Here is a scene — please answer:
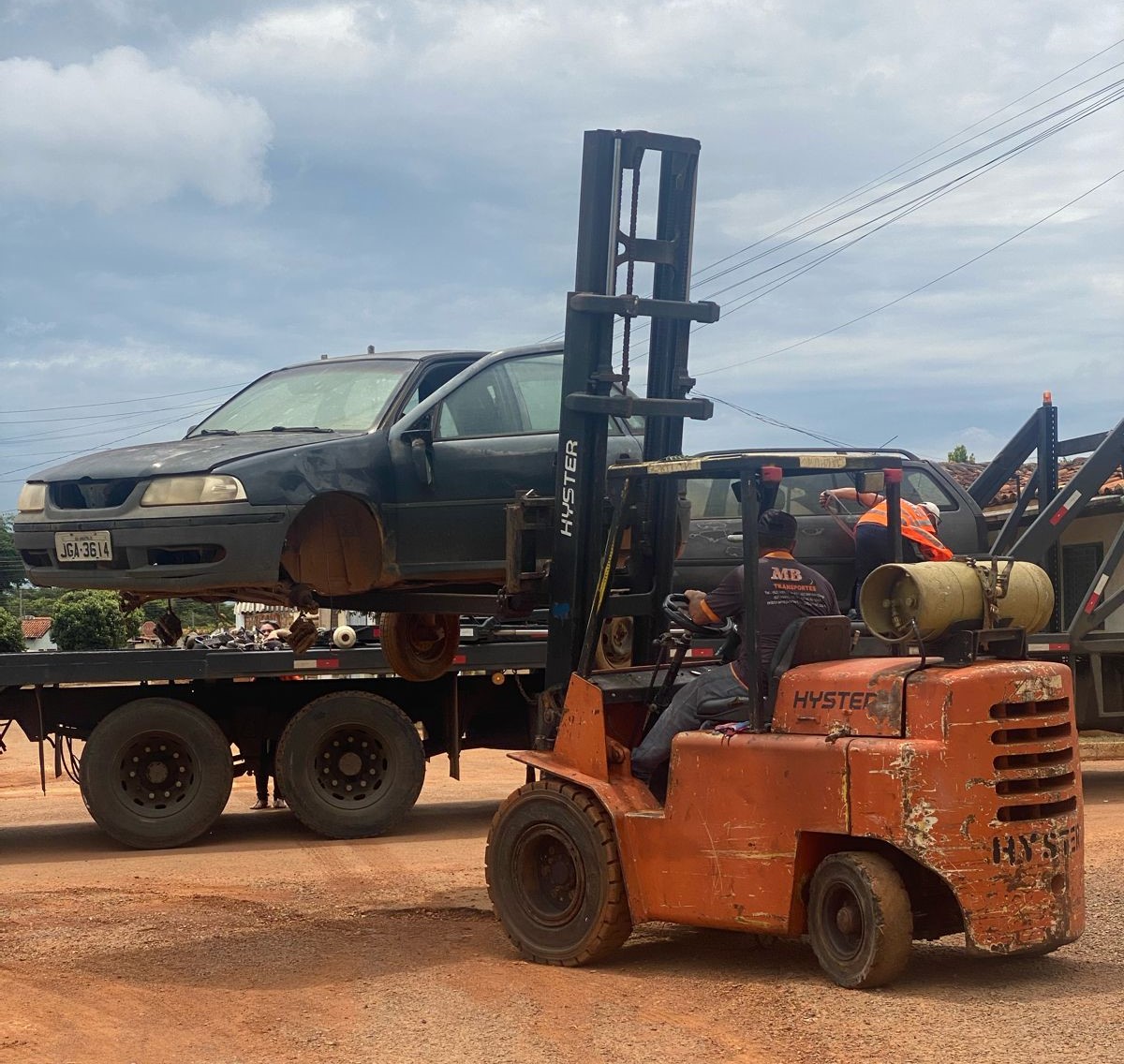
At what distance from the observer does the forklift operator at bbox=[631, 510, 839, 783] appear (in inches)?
255

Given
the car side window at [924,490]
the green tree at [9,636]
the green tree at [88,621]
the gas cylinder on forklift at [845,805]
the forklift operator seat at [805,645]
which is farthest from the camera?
the green tree at [88,621]

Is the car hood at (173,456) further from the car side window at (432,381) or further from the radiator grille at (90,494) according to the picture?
the car side window at (432,381)

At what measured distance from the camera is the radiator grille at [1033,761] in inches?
232

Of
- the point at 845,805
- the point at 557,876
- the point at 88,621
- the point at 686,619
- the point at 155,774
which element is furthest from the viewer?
the point at 88,621

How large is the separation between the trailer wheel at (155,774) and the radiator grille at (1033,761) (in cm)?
730

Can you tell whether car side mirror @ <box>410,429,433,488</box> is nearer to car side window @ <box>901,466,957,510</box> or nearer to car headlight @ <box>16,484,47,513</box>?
car headlight @ <box>16,484,47,513</box>

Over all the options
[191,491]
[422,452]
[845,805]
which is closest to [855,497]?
[422,452]

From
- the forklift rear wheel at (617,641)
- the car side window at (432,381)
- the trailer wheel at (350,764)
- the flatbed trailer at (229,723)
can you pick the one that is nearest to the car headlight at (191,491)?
the car side window at (432,381)

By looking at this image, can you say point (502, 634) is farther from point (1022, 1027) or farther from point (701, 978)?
point (1022, 1027)

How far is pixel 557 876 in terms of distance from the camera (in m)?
7.03

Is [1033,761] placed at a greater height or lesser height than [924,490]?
lesser

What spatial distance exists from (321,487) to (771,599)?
2.64 m

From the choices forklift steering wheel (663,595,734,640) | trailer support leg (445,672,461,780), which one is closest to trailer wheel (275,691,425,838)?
trailer support leg (445,672,461,780)

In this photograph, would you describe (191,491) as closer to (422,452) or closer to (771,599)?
(422,452)
